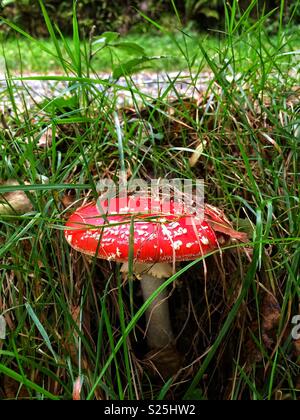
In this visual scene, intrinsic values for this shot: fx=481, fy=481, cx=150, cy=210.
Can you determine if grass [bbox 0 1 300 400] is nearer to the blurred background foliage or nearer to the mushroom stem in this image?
the mushroom stem

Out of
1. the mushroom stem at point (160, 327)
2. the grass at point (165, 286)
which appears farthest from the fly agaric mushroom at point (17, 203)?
the mushroom stem at point (160, 327)

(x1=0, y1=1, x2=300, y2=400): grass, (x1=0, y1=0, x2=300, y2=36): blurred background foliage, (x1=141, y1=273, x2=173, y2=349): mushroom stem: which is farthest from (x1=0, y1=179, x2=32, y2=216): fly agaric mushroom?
(x1=0, y1=0, x2=300, y2=36): blurred background foliage

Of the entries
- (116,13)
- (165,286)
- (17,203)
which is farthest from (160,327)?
(116,13)

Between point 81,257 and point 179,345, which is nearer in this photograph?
point 81,257

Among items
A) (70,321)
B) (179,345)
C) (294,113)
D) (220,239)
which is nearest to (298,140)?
(294,113)

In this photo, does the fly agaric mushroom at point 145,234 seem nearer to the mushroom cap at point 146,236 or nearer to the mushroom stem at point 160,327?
the mushroom cap at point 146,236

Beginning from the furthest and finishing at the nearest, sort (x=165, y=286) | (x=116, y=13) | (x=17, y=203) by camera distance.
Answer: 1. (x=116, y=13)
2. (x=17, y=203)
3. (x=165, y=286)

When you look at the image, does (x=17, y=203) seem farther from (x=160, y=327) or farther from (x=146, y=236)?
(x=160, y=327)
